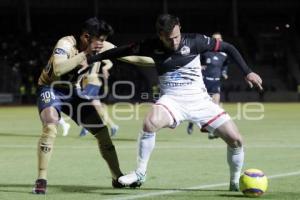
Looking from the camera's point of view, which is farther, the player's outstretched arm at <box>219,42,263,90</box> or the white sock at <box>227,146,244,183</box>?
the white sock at <box>227,146,244,183</box>

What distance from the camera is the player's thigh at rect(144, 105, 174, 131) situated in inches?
346

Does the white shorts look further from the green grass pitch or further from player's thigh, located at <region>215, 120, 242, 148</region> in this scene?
the green grass pitch

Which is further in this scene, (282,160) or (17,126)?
(17,126)

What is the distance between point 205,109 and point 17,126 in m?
13.5

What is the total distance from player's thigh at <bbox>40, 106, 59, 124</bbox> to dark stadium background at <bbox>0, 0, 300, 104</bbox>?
36542 mm

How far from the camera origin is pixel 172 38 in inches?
343

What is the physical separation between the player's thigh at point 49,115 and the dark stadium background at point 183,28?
36542 millimetres

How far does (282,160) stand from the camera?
40.0 feet

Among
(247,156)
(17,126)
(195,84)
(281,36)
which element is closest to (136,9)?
(281,36)

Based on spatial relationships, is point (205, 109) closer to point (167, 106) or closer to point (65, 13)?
point (167, 106)

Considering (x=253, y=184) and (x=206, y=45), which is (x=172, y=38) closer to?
(x=206, y=45)

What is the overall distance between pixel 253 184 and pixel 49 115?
2.51 meters

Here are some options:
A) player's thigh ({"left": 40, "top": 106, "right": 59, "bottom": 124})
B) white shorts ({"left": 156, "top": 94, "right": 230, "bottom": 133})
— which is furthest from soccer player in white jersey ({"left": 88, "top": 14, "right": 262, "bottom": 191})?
player's thigh ({"left": 40, "top": 106, "right": 59, "bottom": 124})

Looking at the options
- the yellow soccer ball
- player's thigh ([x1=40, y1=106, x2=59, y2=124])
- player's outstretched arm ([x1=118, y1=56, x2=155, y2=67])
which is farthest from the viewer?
player's outstretched arm ([x1=118, y1=56, x2=155, y2=67])
